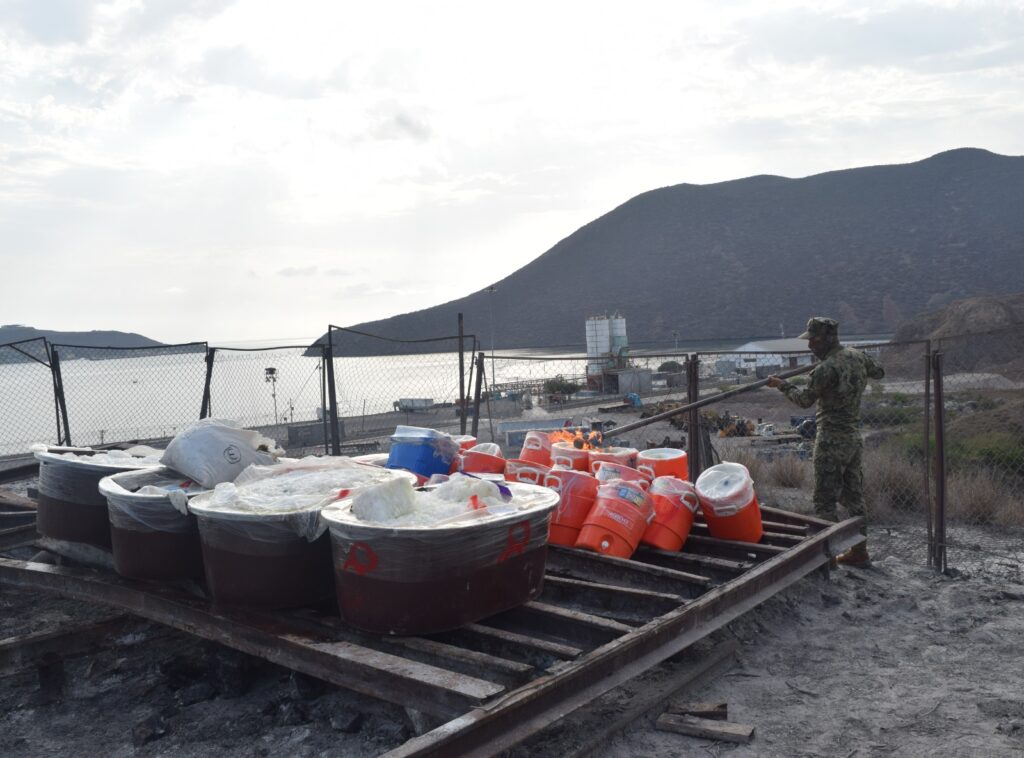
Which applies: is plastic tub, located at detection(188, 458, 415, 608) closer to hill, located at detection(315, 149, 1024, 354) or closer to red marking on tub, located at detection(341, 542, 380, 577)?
red marking on tub, located at detection(341, 542, 380, 577)

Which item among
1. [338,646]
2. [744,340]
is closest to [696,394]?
[338,646]

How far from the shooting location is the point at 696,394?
805 centimetres

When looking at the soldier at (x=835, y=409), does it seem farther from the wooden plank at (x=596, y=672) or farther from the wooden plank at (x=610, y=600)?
the wooden plank at (x=610, y=600)

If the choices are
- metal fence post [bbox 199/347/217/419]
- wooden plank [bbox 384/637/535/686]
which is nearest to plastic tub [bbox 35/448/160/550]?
wooden plank [bbox 384/637/535/686]

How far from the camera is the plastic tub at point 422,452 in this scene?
225 inches

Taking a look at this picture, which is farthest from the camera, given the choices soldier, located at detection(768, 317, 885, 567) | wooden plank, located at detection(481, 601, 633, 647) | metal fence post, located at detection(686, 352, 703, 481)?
metal fence post, located at detection(686, 352, 703, 481)

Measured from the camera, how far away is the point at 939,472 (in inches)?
253

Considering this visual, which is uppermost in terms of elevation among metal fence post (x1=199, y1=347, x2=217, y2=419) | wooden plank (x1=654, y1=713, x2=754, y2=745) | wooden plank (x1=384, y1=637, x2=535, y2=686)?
metal fence post (x1=199, y1=347, x2=217, y2=419)

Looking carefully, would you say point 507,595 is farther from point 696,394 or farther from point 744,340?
point 744,340

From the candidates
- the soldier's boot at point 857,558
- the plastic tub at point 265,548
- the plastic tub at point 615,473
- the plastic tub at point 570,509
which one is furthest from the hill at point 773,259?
the plastic tub at point 265,548

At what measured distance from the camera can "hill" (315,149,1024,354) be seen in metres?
93.6

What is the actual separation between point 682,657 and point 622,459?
2018 mm

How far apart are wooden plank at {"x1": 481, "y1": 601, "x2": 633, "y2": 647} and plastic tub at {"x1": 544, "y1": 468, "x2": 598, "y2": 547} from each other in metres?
1.09

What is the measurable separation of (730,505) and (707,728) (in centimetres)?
219
